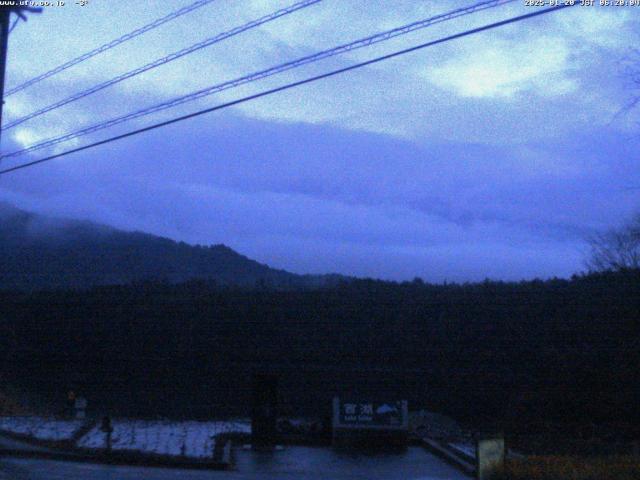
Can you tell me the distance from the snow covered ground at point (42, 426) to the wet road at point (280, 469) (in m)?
3.51

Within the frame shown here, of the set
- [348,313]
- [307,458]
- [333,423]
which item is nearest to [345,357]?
[348,313]

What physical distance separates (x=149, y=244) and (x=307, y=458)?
37623mm

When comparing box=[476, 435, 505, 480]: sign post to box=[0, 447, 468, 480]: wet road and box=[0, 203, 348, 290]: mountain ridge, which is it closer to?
box=[0, 447, 468, 480]: wet road

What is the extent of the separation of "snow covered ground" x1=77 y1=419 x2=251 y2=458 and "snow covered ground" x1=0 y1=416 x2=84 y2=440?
64 cm

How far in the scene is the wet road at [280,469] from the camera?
599 inches

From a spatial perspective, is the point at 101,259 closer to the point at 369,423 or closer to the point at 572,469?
the point at 369,423

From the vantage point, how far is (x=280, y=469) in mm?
17250

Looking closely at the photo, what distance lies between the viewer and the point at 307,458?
63.8ft

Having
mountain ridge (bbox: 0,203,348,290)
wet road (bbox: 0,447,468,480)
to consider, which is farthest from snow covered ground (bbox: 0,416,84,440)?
mountain ridge (bbox: 0,203,348,290)

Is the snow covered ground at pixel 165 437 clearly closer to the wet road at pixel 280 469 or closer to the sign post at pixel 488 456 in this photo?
the wet road at pixel 280 469

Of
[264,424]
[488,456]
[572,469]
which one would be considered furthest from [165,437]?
[572,469]

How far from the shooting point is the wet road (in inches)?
599

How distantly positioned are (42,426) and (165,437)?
384cm

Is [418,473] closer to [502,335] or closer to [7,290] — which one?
[502,335]
